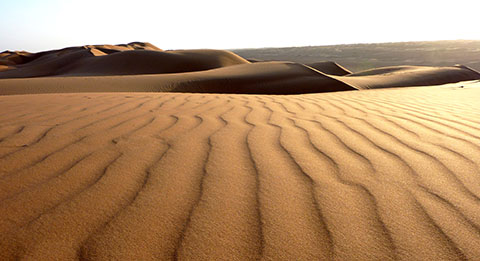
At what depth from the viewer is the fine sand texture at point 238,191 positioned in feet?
3.25

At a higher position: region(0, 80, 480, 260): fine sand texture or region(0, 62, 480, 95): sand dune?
region(0, 80, 480, 260): fine sand texture

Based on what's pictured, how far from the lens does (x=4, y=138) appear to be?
200 centimetres

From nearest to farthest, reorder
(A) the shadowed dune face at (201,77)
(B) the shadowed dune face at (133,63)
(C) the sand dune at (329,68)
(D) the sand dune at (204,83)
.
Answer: (D) the sand dune at (204,83) < (A) the shadowed dune face at (201,77) < (B) the shadowed dune face at (133,63) < (C) the sand dune at (329,68)

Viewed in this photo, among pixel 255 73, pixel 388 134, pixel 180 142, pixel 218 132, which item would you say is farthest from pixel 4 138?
pixel 255 73

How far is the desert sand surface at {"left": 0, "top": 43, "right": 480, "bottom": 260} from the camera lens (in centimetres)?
99

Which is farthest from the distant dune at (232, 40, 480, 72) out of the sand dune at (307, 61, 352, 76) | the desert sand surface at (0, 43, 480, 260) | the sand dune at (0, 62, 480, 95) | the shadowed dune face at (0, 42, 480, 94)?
the desert sand surface at (0, 43, 480, 260)

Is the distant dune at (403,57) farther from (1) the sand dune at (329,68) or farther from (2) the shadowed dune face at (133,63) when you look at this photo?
(2) the shadowed dune face at (133,63)

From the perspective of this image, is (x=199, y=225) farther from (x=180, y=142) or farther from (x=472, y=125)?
(x=472, y=125)

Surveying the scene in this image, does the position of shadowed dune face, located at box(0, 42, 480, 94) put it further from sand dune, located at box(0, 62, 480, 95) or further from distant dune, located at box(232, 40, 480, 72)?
distant dune, located at box(232, 40, 480, 72)

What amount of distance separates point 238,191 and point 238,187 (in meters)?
0.04

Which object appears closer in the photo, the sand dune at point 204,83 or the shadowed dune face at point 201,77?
the sand dune at point 204,83

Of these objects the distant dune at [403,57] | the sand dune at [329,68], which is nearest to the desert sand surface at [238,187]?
the sand dune at [329,68]

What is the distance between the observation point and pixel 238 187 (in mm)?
1366

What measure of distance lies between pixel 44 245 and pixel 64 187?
0.41m
